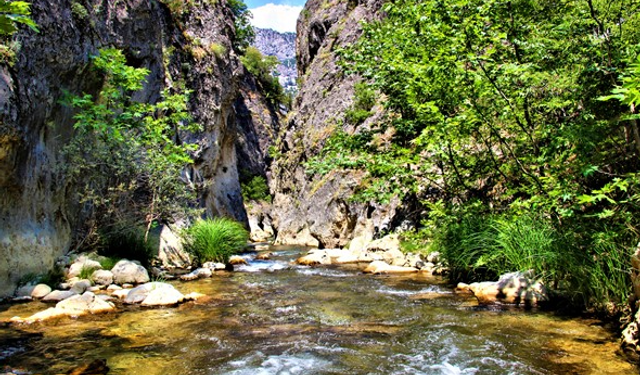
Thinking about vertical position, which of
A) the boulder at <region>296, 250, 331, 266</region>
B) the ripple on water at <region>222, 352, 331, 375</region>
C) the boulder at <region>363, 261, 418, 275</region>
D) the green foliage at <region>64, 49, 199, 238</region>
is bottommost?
the boulder at <region>296, 250, 331, 266</region>

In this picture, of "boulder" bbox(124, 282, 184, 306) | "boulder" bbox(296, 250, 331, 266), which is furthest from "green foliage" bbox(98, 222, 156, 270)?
"boulder" bbox(296, 250, 331, 266)

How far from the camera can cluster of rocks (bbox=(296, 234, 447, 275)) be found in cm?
1085

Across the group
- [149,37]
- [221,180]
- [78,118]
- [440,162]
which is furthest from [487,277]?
[221,180]

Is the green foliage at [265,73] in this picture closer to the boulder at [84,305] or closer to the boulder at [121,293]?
the boulder at [121,293]

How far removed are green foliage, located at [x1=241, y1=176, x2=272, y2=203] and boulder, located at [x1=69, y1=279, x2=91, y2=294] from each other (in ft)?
111

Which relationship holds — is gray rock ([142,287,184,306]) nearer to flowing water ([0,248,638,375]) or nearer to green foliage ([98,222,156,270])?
flowing water ([0,248,638,375])

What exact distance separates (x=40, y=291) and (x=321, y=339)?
17.8 ft

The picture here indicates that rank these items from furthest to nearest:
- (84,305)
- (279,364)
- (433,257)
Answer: (433,257) < (84,305) < (279,364)

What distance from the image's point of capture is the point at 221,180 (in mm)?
28953

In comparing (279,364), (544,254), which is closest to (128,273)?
(279,364)

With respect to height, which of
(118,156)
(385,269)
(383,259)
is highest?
(118,156)

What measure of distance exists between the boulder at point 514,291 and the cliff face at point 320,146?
916cm

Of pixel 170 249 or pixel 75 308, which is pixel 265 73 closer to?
pixel 170 249

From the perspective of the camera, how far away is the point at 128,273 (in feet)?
29.5
